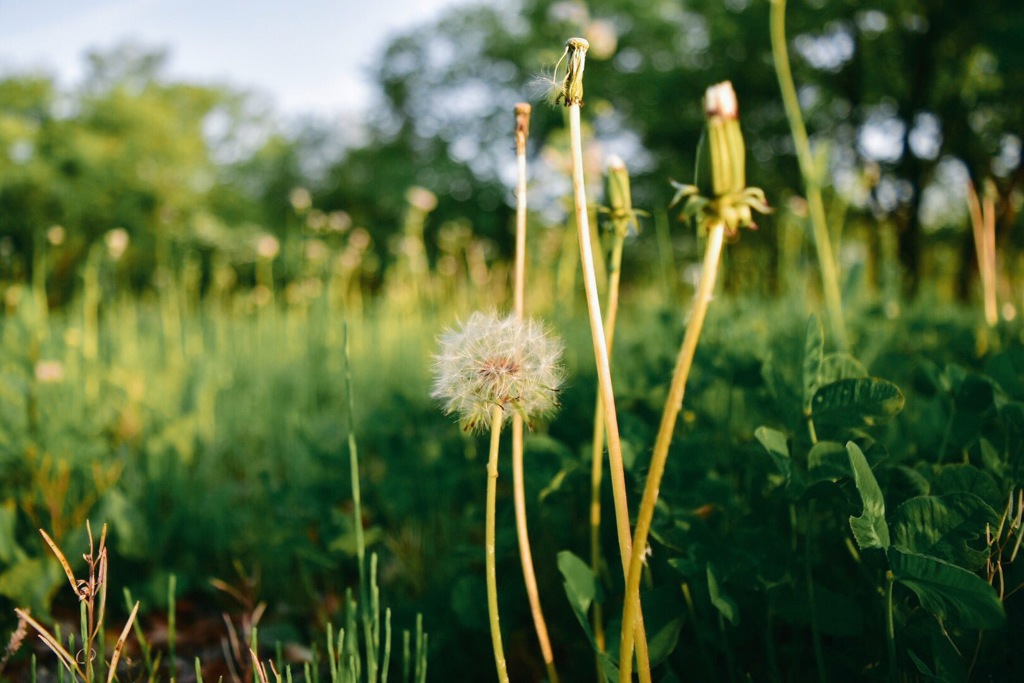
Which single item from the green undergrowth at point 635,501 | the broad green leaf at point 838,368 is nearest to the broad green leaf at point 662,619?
the green undergrowth at point 635,501

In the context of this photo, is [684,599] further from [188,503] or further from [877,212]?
[877,212]

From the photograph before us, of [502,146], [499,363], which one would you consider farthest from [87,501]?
[502,146]

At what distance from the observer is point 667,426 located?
529 millimetres

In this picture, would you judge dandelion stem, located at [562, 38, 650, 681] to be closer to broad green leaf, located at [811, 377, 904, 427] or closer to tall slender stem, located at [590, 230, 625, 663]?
tall slender stem, located at [590, 230, 625, 663]

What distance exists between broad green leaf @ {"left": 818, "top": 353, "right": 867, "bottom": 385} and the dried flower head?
16.6 inches

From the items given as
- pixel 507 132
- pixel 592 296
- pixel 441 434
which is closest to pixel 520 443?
pixel 592 296

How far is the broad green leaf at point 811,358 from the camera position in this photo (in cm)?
86

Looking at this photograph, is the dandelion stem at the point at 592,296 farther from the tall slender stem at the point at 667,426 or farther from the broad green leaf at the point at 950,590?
the broad green leaf at the point at 950,590

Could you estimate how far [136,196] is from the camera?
53.5 ft

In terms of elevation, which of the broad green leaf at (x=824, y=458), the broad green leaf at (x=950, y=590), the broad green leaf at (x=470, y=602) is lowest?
the broad green leaf at (x=470, y=602)

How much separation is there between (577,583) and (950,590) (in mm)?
367

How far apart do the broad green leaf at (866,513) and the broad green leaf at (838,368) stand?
290mm

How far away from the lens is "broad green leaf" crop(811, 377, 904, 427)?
2.60 ft

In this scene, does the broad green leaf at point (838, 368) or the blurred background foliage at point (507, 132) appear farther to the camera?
the blurred background foliage at point (507, 132)
